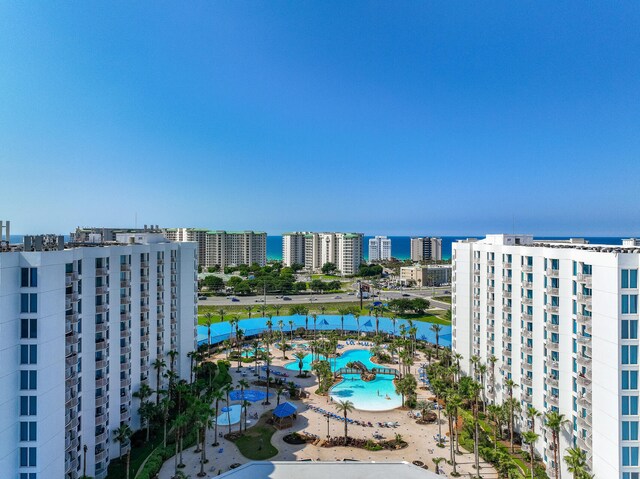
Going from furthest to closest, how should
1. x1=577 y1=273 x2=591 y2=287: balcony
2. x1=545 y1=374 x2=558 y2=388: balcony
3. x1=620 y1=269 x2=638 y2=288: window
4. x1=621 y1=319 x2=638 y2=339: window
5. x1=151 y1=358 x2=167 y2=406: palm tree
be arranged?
x1=151 y1=358 x2=167 y2=406: palm tree → x1=545 y1=374 x2=558 y2=388: balcony → x1=577 y1=273 x2=591 y2=287: balcony → x1=620 y1=269 x2=638 y2=288: window → x1=621 y1=319 x2=638 y2=339: window

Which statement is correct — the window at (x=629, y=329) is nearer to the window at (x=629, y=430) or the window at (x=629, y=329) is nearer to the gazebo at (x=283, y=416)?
the window at (x=629, y=430)

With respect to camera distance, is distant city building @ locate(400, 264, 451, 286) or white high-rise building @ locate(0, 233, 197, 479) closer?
white high-rise building @ locate(0, 233, 197, 479)

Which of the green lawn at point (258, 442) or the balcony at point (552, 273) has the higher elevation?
the balcony at point (552, 273)

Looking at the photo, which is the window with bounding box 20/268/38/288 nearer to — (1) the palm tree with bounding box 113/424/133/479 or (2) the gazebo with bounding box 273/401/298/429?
(1) the palm tree with bounding box 113/424/133/479

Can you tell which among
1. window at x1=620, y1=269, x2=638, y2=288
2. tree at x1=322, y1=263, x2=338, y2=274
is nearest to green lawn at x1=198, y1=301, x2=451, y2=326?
window at x1=620, y1=269, x2=638, y2=288

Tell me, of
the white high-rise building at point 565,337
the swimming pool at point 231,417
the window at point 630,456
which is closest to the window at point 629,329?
the white high-rise building at point 565,337

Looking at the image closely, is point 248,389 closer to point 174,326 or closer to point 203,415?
point 174,326
